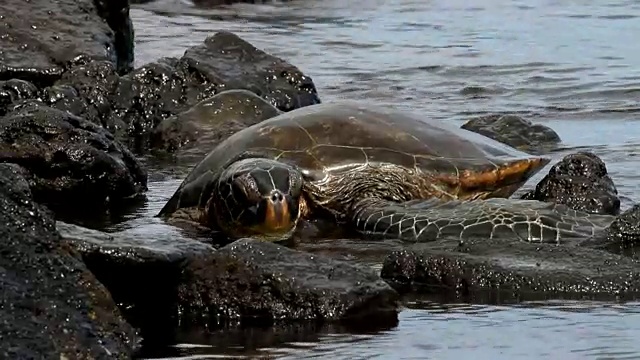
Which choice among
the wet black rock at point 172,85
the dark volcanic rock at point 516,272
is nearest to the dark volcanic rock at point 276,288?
the dark volcanic rock at point 516,272

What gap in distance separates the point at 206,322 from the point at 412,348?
893 mm

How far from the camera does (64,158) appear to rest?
802 cm

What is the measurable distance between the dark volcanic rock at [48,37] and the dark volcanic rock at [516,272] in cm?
652

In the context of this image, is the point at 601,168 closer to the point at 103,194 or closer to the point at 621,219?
the point at 621,219

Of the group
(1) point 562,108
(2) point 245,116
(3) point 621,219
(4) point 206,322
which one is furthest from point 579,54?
(4) point 206,322

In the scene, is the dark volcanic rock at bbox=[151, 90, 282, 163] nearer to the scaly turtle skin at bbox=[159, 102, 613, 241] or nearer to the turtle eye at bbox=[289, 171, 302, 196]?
the scaly turtle skin at bbox=[159, 102, 613, 241]

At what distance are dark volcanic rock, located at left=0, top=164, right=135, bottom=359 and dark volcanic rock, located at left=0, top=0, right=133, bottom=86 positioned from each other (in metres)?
7.28

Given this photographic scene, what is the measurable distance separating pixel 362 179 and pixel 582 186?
4.17 ft

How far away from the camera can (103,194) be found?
8.25 metres

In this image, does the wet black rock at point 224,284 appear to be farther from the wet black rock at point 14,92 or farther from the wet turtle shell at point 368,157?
the wet black rock at point 14,92

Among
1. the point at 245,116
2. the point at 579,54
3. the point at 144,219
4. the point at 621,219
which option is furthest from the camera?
the point at 579,54

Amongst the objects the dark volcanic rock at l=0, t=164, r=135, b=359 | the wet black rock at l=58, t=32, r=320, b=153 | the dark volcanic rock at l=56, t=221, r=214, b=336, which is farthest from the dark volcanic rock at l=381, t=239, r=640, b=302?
the wet black rock at l=58, t=32, r=320, b=153

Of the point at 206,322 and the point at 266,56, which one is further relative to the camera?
the point at 266,56

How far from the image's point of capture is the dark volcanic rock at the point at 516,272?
546 centimetres
